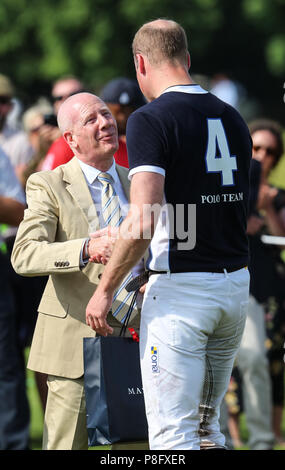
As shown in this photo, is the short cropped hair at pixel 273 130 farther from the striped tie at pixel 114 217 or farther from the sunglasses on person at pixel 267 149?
the striped tie at pixel 114 217

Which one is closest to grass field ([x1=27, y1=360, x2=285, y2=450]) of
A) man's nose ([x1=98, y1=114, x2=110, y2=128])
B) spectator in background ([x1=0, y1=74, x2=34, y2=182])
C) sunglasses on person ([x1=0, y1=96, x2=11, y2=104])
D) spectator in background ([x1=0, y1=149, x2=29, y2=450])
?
spectator in background ([x1=0, y1=149, x2=29, y2=450])

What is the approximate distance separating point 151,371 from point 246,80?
151 feet

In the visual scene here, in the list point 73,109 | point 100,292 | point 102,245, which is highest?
point 73,109

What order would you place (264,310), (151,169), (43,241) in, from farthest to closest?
(264,310) < (43,241) < (151,169)

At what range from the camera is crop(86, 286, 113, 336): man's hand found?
3873mm

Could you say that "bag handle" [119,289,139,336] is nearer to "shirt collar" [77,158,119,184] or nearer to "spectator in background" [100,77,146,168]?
"shirt collar" [77,158,119,184]

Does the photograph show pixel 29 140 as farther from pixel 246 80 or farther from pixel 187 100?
pixel 246 80

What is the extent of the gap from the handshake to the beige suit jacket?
0.14 metres

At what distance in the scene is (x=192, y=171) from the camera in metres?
3.80

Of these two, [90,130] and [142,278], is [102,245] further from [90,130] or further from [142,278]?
[90,130]

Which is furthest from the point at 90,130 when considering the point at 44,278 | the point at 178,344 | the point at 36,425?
the point at 36,425

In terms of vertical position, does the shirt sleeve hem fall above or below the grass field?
above

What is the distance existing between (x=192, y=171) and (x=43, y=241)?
2.83 ft

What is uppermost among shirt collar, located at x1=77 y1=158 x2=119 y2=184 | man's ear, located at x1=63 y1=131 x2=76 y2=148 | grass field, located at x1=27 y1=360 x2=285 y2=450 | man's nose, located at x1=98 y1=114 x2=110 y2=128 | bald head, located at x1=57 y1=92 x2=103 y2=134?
bald head, located at x1=57 y1=92 x2=103 y2=134
